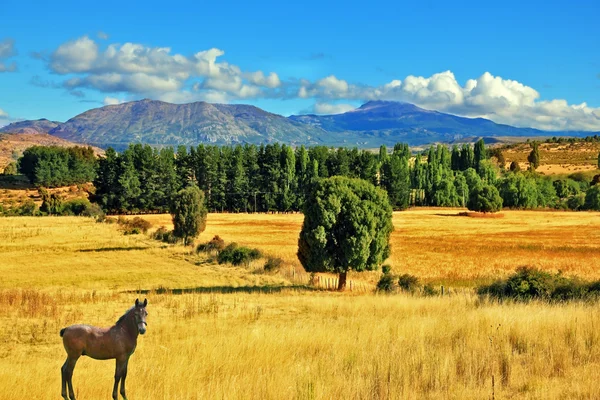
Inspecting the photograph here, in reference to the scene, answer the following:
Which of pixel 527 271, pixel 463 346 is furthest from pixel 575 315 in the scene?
pixel 527 271

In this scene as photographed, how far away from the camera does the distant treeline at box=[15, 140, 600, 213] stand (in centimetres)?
10475

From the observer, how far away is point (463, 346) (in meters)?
8.96

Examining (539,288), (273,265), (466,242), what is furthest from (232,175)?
(539,288)

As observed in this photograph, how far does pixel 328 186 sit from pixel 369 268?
5.23 meters

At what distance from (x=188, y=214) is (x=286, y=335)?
4184cm

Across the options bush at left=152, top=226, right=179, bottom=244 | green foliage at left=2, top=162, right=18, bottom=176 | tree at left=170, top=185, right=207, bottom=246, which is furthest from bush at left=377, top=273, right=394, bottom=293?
green foliage at left=2, top=162, right=18, bottom=176

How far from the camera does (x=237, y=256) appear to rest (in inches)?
1575

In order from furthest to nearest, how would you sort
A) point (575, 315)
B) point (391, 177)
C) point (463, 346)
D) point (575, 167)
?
point (575, 167) → point (391, 177) → point (575, 315) → point (463, 346)

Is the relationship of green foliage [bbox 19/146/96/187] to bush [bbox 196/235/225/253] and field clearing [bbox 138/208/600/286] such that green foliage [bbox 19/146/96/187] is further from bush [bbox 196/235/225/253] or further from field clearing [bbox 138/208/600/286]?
bush [bbox 196/235/225/253]

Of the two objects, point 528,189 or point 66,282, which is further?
point 528,189

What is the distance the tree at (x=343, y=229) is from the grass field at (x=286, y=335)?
2.25 m

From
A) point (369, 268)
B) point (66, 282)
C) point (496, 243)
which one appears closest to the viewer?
point (369, 268)

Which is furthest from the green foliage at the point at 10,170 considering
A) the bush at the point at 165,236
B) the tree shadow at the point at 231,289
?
the tree shadow at the point at 231,289

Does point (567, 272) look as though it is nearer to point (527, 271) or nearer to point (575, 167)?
point (527, 271)
